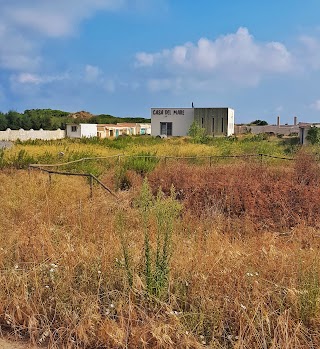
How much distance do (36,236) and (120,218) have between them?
57.4 inches

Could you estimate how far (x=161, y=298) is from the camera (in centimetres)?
288

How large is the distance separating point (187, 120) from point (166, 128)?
2960 millimetres

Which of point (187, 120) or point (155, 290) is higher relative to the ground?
point (187, 120)

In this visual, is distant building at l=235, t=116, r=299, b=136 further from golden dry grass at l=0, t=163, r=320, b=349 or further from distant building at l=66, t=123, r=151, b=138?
golden dry grass at l=0, t=163, r=320, b=349

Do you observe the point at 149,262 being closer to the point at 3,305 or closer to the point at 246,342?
the point at 246,342

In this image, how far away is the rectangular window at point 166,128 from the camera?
50750 millimetres

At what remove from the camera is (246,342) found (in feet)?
8.04

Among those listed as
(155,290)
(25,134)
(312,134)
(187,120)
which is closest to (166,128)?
(187,120)

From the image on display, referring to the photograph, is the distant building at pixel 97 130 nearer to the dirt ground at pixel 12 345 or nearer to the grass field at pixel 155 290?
the grass field at pixel 155 290

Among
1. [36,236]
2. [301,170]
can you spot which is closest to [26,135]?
[301,170]

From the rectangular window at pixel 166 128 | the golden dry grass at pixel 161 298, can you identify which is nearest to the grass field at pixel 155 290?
the golden dry grass at pixel 161 298

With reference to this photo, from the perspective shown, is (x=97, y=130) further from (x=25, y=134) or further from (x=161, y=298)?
(x=161, y=298)

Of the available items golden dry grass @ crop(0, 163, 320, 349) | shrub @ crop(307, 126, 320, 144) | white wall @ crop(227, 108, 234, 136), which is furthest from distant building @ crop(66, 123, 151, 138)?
golden dry grass @ crop(0, 163, 320, 349)

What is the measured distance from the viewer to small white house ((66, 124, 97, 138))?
52.6 m
